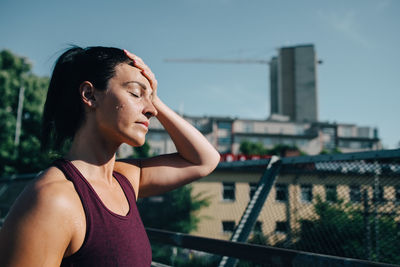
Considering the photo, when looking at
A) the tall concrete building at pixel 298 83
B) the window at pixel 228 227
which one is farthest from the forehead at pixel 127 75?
the tall concrete building at pixel 298 83

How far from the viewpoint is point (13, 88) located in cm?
2731

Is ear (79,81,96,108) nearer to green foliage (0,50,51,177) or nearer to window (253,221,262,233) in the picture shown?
window (253,221,262,233)

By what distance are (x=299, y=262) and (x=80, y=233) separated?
4.11ft

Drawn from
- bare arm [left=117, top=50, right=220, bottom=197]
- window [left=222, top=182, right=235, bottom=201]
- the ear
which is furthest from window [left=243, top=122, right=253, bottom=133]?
the ear

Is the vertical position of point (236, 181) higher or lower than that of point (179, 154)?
lower

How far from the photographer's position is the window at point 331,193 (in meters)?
2.53

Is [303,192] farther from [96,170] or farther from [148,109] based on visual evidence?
[96,170]

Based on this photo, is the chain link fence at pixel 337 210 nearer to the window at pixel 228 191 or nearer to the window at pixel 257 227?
the window at pixel 257 227

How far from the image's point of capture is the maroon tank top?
3.92ft

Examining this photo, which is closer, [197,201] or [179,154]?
[179,154]

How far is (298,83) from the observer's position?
92500mm

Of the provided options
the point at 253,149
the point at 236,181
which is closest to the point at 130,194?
the point at 236,181

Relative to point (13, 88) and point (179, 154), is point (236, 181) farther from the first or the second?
point (13, 88)

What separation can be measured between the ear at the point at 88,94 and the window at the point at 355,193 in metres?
2.06
